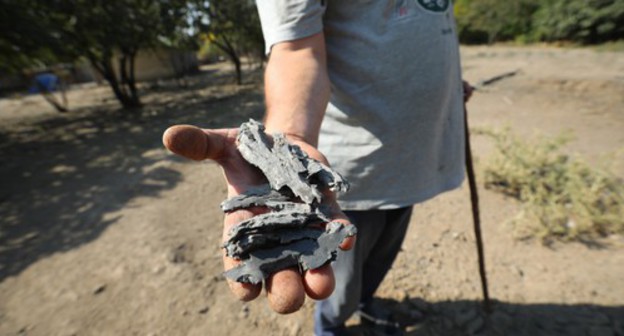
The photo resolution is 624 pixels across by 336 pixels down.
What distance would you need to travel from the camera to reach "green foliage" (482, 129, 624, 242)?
3.43m

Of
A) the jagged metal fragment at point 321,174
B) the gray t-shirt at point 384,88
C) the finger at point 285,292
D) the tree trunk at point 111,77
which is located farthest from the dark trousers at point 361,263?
the tree trunk at point 111,77

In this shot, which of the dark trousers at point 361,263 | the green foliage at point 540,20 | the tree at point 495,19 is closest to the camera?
the dark trousers at point 361,263

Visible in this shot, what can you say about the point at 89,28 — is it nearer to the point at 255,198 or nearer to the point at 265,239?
the point at 255,198

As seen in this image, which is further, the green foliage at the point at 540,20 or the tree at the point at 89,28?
the green foliage at the point at 540,20

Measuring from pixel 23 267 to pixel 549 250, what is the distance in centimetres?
511

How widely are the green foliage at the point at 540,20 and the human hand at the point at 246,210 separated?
24.4 metres

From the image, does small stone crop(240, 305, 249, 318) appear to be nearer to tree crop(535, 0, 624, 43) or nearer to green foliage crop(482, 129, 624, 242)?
green foliage crop(482, 129, 624, 242)

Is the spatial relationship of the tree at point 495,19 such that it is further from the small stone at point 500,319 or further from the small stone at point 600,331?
the small stone at point 500,319

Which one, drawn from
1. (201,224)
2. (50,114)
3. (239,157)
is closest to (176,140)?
(239,157)

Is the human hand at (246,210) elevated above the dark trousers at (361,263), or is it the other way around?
the human hand at (246,210)

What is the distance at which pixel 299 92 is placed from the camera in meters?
1.45

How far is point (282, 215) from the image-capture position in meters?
1.28

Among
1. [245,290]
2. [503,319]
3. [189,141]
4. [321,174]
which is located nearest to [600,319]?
[503,319]

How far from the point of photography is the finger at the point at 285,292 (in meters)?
1.01
